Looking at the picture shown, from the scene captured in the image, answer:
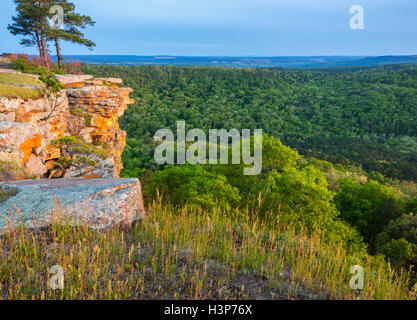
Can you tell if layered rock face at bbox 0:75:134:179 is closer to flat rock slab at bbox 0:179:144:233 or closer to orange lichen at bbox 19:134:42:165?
orange lichen at bbox 19:134:42:165

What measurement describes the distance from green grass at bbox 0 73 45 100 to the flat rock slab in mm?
8734

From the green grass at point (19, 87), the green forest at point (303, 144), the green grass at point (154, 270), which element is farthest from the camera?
the green forest at point (303, 144)

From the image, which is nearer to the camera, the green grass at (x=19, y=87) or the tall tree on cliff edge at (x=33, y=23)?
the green grass at (x=19, y=87)

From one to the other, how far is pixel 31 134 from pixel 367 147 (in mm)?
109599

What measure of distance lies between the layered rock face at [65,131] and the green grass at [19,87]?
290mm

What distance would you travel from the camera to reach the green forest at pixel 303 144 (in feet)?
56.8

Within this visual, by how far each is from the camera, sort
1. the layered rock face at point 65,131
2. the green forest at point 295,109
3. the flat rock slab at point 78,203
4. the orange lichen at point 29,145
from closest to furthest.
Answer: the flat rock slab at point 78,203 → the orange lichen at point 29,145 → the layered rock face at point 65,131 → the green forest at point 295,109

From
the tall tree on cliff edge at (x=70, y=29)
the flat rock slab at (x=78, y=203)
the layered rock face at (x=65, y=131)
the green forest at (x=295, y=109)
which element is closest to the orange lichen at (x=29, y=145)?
the layered rock face at (x=65, y=131)

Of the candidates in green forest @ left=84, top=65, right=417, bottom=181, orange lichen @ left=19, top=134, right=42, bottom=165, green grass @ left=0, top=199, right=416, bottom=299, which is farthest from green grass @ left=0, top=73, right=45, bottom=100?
green forest @ left=84, top=65, right=417, bottom=181

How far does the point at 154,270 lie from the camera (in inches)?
164

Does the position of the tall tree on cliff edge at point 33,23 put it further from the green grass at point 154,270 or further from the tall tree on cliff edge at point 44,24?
the green grass at point 154,270

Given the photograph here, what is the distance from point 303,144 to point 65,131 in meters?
95.4

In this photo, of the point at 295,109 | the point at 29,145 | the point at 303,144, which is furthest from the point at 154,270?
the point at 295,109

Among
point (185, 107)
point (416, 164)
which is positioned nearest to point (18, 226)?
point (416, 164)
